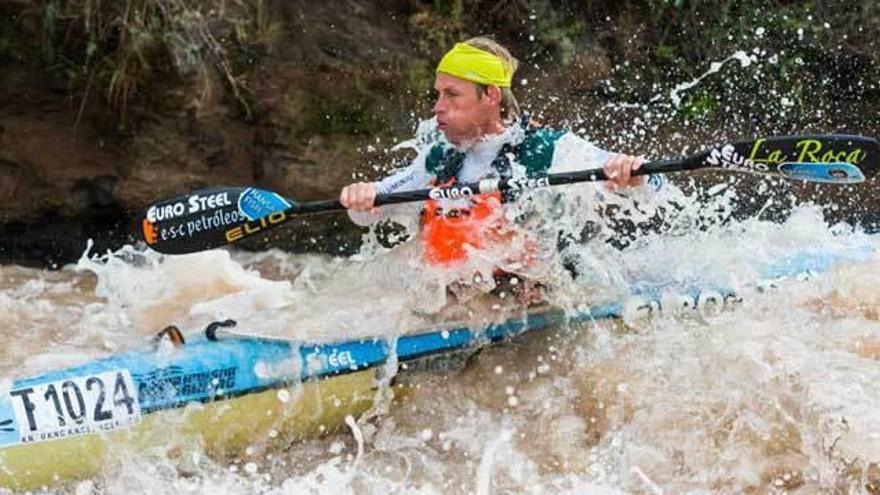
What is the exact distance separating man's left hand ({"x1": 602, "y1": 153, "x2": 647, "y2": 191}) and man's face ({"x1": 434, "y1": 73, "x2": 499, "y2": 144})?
451 mm

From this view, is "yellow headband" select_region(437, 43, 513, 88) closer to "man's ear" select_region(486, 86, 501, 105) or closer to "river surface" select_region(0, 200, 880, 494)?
"man's ear" select_region(486, 86, 501, 105)

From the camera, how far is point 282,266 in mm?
6145

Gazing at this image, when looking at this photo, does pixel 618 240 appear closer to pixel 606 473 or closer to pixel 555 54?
pixel 555 54

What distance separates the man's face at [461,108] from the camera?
13.2 ft

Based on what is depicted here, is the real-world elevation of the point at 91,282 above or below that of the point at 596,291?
below

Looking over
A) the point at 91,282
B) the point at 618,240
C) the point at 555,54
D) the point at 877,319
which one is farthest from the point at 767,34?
the point at 91,282

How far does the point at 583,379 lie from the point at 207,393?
1.17 m

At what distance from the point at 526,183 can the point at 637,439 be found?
2.74 ft

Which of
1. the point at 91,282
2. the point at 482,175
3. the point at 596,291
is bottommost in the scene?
the point at 91,282

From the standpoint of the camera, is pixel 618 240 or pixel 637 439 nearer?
pixel 637 439

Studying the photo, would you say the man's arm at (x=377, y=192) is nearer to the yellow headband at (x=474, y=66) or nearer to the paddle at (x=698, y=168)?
the paddle at (x=698, y=168)

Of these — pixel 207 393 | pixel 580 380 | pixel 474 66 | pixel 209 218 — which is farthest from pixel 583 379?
pixel 209 218

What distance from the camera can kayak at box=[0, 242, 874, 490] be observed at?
147 inches

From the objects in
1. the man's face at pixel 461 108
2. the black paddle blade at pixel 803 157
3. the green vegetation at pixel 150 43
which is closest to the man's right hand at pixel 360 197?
the man's face at pixel 461 108
